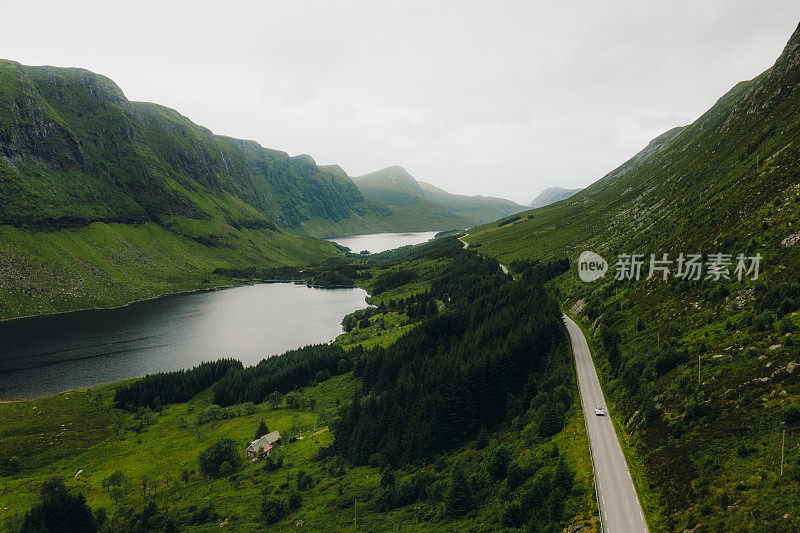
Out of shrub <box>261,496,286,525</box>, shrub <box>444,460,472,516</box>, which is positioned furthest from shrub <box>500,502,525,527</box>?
shrub <box>261,496,286,525</box>

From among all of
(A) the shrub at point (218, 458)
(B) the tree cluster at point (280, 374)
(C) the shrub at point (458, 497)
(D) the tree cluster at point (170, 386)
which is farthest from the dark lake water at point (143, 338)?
(C) the shrub at point (458, 497)

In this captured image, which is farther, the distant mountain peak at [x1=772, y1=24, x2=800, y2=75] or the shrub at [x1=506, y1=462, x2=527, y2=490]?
the distant mountain peak at [x1=772, y1=24, x2=800, y2=75]

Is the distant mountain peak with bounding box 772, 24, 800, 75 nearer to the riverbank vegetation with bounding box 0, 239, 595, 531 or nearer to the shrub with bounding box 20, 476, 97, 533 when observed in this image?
the riverbank vegetation with bounding box 0, 239, 595, 531

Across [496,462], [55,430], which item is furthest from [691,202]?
[55,430]

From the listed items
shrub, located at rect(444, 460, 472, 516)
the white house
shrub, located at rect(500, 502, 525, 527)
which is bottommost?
the white house

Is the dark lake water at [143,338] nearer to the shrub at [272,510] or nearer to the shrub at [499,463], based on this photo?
the shrub at [272,510]

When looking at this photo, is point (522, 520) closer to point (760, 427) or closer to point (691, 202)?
point (760, 427)
